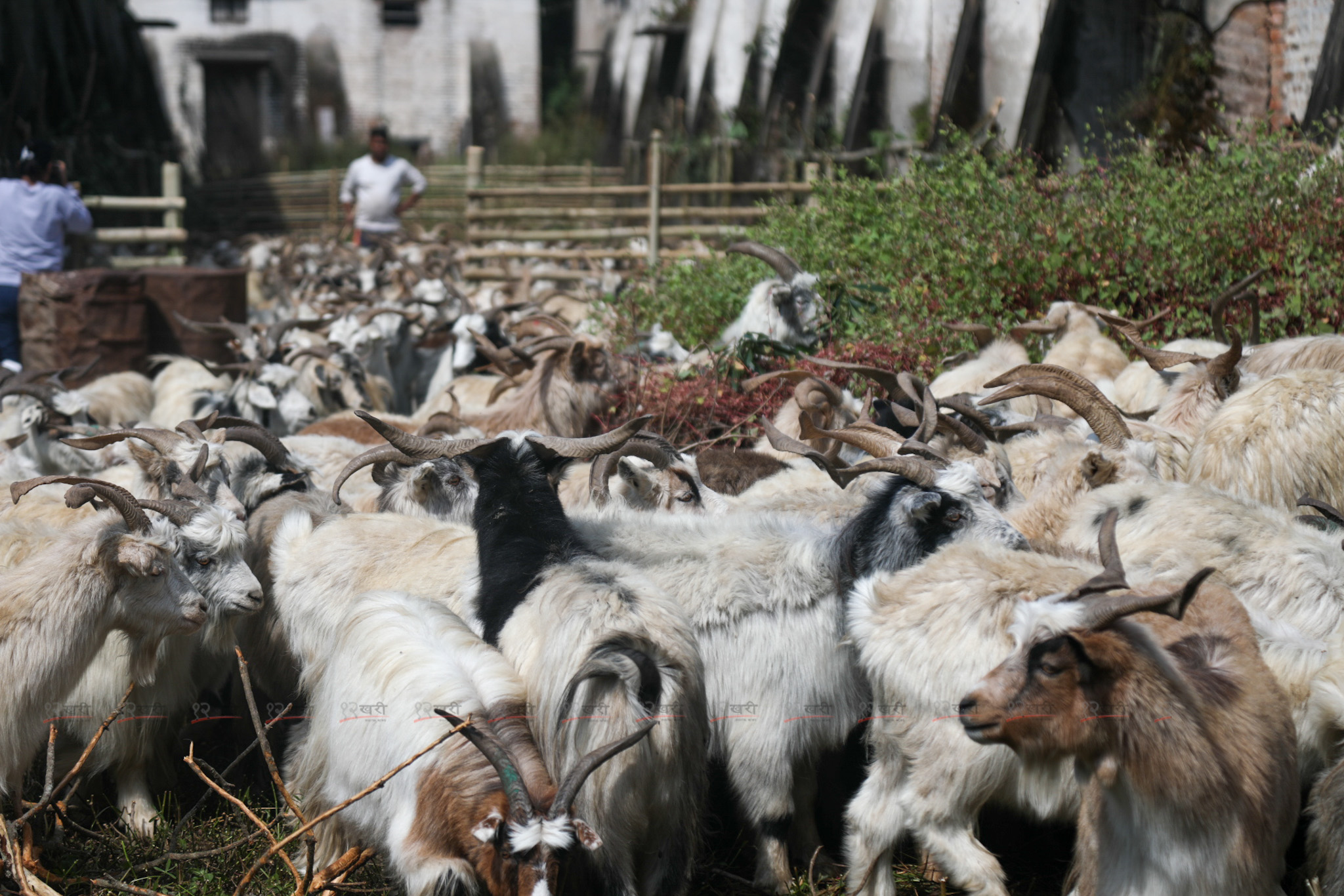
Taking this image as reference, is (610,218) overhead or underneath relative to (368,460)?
overhead

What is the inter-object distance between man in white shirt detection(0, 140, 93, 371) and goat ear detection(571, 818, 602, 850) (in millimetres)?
8668

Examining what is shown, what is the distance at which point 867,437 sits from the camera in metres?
4.69

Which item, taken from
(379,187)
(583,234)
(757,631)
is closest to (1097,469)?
(757,631)

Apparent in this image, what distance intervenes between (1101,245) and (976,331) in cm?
102

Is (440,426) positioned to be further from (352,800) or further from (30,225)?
(30,225)

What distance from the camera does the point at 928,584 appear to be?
138 inches

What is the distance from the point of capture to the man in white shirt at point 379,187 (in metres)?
13.9

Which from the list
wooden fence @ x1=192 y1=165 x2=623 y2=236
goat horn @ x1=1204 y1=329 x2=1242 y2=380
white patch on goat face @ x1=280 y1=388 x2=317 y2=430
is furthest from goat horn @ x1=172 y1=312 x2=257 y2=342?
wooden fence @ x1=192 y1=165 x2=623 y2=236

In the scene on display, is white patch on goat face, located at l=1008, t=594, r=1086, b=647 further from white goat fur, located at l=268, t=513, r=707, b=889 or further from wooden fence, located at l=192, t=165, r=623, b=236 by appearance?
wooden fence, located at l=192, t=165, r=623, b=236

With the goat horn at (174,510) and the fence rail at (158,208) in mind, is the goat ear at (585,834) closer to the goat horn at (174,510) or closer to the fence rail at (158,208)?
the goat horn at (174,510)

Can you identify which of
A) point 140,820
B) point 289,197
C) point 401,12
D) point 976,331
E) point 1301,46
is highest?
point 401,12

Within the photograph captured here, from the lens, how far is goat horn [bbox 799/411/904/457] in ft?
15.1

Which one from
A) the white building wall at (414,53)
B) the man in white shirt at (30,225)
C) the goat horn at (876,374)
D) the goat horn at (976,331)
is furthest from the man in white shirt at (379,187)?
the white building wall at (414,53)

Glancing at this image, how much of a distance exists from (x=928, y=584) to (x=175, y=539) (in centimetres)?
263
